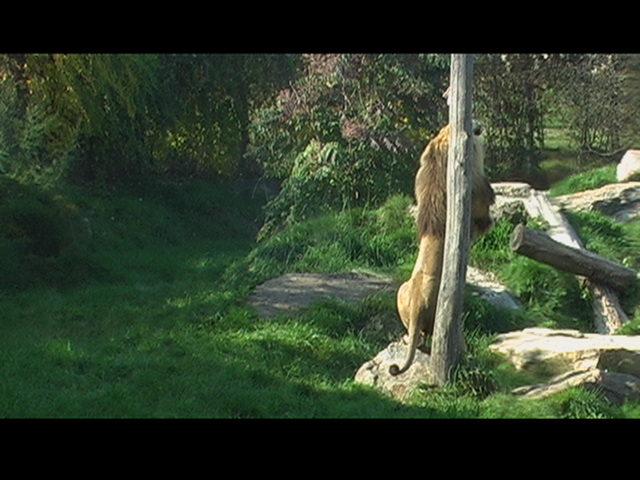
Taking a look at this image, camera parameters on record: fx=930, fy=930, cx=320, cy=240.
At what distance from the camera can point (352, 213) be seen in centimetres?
1335

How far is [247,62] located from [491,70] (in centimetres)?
558

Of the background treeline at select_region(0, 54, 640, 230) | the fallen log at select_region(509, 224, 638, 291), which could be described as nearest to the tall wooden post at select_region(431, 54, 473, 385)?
the fallen log at select_region(509, 224, 638, 291)

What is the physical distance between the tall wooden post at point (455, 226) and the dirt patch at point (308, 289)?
9.08 ft

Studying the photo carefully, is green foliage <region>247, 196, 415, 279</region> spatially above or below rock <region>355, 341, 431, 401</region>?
above

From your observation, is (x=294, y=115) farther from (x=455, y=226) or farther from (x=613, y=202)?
(x=455, y=226)

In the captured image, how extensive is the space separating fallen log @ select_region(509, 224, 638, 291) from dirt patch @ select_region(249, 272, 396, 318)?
158 cm

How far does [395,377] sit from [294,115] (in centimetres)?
752

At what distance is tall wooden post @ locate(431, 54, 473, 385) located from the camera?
7.32m

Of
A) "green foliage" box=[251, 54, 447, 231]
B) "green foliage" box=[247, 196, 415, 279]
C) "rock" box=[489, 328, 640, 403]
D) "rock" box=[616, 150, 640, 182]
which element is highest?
"green foliage" box=[251, 54, 447, 231]

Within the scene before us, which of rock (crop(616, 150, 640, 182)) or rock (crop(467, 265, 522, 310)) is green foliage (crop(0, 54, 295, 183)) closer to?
rock (crop(467, 265, 522, 310))
